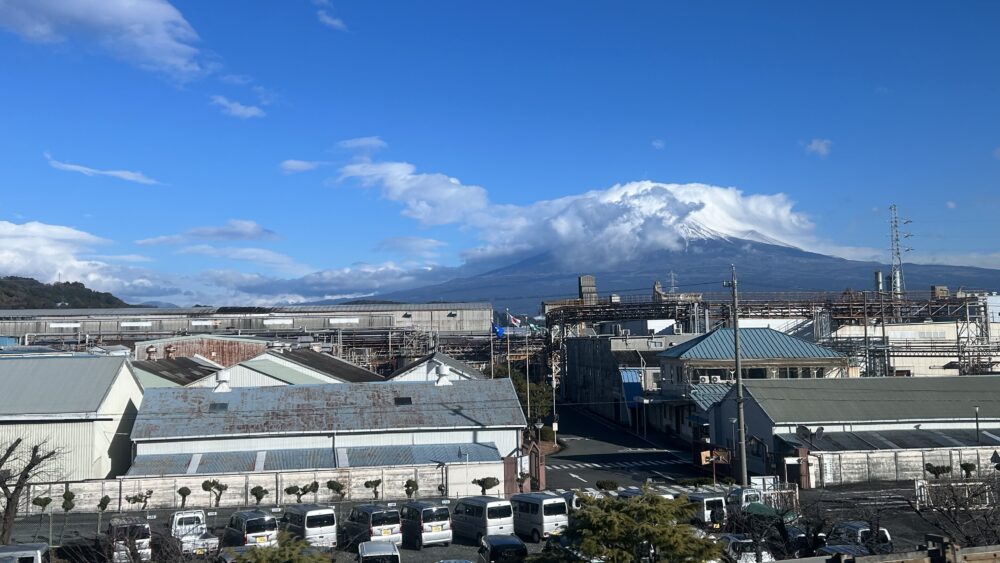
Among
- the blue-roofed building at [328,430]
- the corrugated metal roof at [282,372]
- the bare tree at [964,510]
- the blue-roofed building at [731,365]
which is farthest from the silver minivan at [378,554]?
the blue-roofed building at [731,365]

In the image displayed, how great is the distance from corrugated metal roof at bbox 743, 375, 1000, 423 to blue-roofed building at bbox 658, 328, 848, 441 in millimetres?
7597

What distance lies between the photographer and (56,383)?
37500mm

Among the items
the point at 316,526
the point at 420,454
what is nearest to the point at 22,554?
the point at 316,526

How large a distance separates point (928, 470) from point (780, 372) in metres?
Answer: 16.9

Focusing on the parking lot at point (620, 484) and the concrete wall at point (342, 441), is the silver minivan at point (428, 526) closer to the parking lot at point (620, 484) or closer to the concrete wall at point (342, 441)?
Result: the parking lot at point (620, 484)

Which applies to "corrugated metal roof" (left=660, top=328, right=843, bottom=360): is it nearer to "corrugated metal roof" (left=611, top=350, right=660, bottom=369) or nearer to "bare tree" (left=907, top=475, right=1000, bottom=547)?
"corrugated metal roof" (left=611, top=350, right=660, bottom=369)

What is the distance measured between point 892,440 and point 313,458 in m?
24.1

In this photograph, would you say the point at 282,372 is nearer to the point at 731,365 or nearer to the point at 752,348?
the point at 731,365

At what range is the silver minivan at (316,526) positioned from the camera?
76.3ft

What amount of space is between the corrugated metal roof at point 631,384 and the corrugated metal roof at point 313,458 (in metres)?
22.5

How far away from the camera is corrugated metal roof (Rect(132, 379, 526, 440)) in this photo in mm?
36094

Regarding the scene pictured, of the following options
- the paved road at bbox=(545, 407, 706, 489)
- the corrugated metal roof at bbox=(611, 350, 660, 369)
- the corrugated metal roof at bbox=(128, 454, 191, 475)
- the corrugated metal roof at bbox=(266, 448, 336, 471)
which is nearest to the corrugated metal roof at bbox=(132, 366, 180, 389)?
the corrugated metal roof at bbox=(128, 454, 191, 475)

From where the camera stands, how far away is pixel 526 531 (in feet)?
82.2

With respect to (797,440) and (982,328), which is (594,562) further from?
(982,328)
